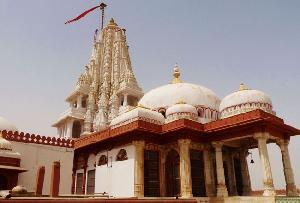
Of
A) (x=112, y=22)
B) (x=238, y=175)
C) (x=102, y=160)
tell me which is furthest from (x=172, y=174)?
(x=112, y=22)

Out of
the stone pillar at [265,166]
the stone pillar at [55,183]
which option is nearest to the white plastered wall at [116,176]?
the stone pillar at [55,183]

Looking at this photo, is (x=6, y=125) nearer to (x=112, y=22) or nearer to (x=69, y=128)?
(x=69, y=128)

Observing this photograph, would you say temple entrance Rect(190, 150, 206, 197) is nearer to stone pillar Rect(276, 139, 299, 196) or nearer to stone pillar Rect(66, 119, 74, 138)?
stone pillar Rect(276, 139, 299, 196)

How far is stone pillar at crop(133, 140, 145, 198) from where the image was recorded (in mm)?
17680

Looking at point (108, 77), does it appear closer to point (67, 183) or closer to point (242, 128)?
point (67, 183)

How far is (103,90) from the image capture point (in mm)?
39906

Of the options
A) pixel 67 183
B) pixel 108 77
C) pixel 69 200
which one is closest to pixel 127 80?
pixel 108 77

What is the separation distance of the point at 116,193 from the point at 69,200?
8.29 m

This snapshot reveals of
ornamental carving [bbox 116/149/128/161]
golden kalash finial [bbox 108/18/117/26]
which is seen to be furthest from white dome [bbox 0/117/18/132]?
golden kalash finial [bbox 108/18/117/26]

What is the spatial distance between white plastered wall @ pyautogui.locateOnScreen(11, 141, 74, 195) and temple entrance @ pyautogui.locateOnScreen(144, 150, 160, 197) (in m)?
7.57

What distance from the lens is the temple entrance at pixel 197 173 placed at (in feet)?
61.3

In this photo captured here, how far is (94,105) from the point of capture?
129 feet

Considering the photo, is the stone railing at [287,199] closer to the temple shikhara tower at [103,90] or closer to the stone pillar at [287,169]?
the stone pillar at [287,169]

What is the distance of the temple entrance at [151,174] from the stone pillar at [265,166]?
641 centimetres
